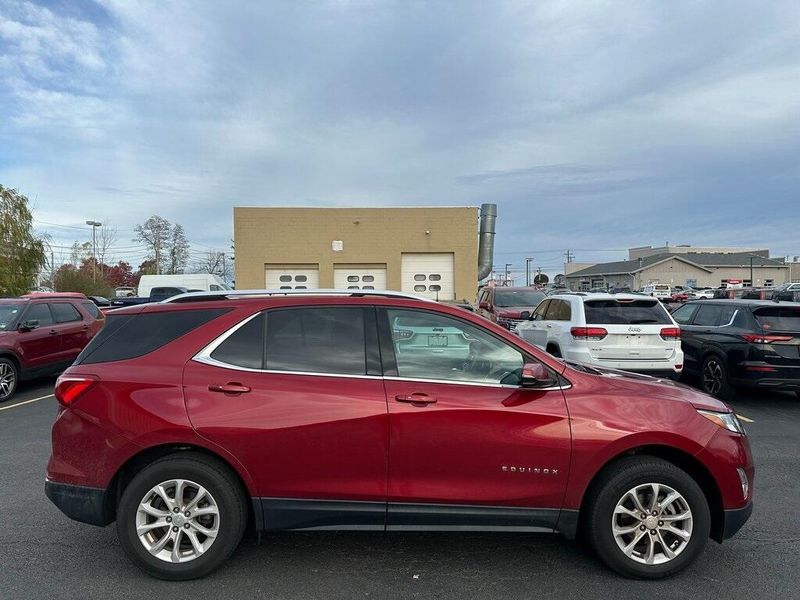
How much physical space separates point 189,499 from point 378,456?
3.92ft

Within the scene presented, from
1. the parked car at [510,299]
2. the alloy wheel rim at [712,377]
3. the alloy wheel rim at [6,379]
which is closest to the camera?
the alloy wheel rim at [712,377]

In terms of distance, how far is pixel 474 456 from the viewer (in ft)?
10.5

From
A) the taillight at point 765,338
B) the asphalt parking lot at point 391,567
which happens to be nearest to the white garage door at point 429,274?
the taillight at point 765,338

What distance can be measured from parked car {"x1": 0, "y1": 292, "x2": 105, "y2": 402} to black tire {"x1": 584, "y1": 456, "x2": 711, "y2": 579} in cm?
826

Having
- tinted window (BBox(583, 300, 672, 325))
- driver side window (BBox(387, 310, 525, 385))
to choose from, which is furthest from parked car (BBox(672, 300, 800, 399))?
Result: driver side window (BBox(387, 310, 525, 385))

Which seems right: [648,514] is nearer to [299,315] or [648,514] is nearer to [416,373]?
[416,373]

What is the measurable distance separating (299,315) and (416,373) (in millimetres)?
860

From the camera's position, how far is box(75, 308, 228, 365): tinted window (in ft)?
11.3

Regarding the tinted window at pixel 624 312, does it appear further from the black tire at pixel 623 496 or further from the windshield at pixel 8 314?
the windshield at pixel 8 314

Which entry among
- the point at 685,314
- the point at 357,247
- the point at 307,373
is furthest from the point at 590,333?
the point at 357,247

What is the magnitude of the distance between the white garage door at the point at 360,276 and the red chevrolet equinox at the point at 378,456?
15.9m

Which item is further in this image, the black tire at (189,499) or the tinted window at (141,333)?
the tinted window at (141,333)

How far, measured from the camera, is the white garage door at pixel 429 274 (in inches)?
763

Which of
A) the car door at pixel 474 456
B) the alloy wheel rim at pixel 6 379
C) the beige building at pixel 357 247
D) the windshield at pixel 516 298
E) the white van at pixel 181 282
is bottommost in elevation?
the alloy wheel rim at pixel 6 379
